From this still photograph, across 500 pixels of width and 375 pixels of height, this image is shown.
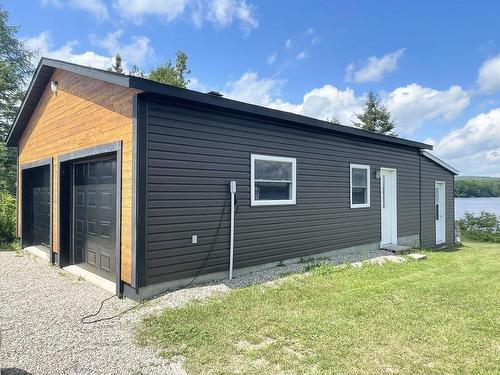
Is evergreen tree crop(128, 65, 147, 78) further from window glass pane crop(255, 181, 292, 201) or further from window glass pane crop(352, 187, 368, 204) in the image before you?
window glass pane crop(255, 181, 292, 201)

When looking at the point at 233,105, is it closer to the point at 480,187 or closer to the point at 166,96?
the point at 166,96

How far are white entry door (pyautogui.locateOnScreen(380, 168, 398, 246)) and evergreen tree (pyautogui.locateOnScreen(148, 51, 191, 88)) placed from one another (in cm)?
1699

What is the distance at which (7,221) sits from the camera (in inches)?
425

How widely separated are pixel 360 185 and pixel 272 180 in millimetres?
3267

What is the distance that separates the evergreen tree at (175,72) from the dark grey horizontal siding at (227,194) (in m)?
17.5

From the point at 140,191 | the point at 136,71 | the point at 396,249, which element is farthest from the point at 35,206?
the point at 136,71

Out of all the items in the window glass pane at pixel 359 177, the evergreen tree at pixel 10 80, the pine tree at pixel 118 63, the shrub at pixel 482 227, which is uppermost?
the pine tree at pixel 118 63

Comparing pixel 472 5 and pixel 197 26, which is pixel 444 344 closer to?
Answer: pixel 472 5

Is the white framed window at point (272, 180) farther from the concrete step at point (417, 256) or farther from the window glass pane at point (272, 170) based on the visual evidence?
the concrete step at point (417, 256)

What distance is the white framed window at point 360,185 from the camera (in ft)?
27.9

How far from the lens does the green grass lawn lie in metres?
2.89

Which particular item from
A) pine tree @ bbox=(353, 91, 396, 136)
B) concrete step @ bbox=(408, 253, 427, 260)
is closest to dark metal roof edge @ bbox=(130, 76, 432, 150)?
concrete step @ bbox=(408, 253, 427, 260)

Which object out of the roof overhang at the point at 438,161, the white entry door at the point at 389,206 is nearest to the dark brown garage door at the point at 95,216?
the white entry door at the point at 389,206

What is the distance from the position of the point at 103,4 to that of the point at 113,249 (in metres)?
8.59
